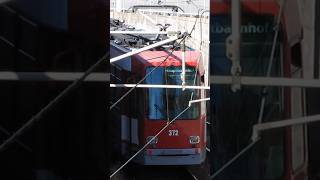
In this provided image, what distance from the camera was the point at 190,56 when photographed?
13.0 meters

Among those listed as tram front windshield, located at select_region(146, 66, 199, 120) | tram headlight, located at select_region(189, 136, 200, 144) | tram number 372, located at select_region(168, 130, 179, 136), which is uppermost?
tram front windshield, located at select_region(146, 66, 199, 120)

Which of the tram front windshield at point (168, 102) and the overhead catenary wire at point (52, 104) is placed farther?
the tram front windshield at point (168, 102)

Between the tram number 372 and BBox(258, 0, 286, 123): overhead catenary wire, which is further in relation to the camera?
the tram number 372

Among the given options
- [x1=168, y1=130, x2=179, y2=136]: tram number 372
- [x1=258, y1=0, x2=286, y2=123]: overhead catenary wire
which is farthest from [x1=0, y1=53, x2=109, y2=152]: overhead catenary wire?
[x1=168, y1=130, x2=179, y2=136]: tram number 372

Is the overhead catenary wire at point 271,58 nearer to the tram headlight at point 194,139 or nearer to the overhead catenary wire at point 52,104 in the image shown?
the overhead catenary wire at point 52,104

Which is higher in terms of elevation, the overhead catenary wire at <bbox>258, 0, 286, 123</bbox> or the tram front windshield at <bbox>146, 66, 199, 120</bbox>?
the overhead catenary wire at <bbox>258, 0, 286, 123</bbox>

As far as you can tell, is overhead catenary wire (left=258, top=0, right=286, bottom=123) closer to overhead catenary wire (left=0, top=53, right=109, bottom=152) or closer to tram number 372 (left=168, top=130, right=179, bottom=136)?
overhead catenary wire (left=0, top=53, right=109, bottom=152)

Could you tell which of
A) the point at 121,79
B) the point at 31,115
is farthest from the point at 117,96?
the point at 31,115

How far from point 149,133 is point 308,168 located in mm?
10869

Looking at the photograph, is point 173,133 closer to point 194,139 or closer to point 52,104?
point 194,139

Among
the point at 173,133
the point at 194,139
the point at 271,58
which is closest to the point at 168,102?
the point at 173,133

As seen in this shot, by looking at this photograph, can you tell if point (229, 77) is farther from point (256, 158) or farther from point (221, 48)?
point (256, 158)

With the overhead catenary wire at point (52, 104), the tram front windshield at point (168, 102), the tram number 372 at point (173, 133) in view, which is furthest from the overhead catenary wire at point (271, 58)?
the tram number 372 at point (173, 133)

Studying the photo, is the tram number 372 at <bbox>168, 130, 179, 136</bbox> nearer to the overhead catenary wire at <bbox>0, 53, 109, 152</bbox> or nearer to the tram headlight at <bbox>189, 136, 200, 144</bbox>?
the tram headlight at <bbox>189, 136, 200, 144</bbox>
